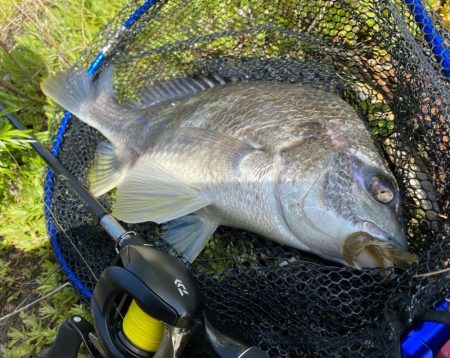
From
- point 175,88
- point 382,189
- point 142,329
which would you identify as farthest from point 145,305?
point 175,88

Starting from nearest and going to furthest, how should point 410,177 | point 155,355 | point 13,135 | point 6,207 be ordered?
point 155,355
point 410,177
point 13,135
point 6,207

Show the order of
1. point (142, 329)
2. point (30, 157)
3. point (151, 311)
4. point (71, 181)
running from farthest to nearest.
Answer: point (30, 157) < point (71, 181) < point (142, 329) < point (151, 311)

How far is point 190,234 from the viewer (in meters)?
2.41

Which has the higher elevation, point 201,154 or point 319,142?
point 319,142

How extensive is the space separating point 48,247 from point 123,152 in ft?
2.91

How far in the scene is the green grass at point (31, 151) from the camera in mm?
2852

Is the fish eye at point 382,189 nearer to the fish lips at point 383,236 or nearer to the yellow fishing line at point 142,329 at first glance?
the fish lips at point 383,236

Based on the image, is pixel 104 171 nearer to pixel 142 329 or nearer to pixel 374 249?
pixel 142 329

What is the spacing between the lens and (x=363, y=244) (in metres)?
1.78

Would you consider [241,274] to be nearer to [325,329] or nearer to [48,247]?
[325,329]

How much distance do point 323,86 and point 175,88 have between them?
0.89 meters

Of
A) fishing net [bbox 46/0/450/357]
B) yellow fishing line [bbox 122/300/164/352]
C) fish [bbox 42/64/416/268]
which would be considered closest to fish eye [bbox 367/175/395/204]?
fish [bbox 42/64/416/268]

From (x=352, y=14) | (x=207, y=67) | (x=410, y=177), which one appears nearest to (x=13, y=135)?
(x=207, y=67)

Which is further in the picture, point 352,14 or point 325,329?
point 352,14
